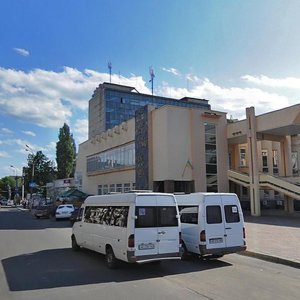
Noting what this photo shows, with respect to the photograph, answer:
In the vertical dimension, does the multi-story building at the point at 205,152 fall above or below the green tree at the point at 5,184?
below

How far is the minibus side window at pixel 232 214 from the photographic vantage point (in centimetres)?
1233

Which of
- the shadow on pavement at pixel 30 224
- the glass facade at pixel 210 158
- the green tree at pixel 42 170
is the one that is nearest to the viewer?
the shadow on pavement at pixel 30 224

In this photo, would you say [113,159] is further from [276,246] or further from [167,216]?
[167,216]

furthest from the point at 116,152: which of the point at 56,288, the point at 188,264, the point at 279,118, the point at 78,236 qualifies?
the point at 56,288

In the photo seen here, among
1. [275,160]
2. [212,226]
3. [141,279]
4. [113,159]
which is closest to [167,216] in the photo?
[212,226]

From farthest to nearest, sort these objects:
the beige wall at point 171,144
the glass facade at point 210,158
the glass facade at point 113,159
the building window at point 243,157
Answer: the building window at point 243,157 < the glass facade at point 113,159 < the glass facade at point 210,158 < the beige wall at point 171,144

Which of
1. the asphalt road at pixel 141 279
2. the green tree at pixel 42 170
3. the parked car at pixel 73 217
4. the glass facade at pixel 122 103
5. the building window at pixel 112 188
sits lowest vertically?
the asphalt road at pixel 141 279

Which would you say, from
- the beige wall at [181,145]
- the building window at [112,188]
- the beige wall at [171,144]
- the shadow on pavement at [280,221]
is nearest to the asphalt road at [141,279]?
the shadow on pavement at [280,221]

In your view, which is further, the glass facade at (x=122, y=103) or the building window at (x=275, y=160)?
the glass facade at (x=122, y=103)

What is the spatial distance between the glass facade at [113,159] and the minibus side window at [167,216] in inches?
1117

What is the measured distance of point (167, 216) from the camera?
432 inches

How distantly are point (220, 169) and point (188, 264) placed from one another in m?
25.1

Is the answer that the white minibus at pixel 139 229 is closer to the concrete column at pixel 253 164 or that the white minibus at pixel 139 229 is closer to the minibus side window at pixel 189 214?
the minibus side window at pixel 189 214

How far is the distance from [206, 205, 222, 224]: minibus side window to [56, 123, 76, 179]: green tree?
7773 cm
